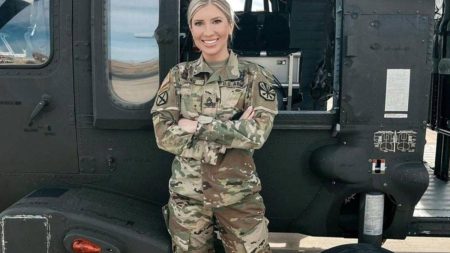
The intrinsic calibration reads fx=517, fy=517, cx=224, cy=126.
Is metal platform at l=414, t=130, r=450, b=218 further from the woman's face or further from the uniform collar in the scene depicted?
the woman's face

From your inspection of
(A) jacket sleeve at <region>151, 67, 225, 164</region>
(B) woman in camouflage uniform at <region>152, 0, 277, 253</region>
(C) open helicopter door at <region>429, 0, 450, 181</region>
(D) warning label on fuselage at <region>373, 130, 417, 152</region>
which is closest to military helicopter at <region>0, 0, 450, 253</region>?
(D) warning label on fuselage at <region>373, 130, 417, 152</region>

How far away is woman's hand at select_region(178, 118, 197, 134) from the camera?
7.40 ft

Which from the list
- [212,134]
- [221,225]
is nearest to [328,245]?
[221,225]

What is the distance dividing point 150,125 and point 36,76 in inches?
26.0

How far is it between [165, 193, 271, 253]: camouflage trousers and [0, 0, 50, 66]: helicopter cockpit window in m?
1.09

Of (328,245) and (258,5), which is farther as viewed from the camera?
(328,245)

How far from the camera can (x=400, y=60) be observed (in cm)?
263

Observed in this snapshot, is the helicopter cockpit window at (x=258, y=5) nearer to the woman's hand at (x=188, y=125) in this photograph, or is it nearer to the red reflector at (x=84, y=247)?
the woman's hand at (x=188, y=125)

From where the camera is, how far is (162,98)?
2.38 metres

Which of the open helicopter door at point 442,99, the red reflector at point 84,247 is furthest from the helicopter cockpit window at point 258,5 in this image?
the red reflector at point 84,247

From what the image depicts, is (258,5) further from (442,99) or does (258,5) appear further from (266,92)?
(266,92)

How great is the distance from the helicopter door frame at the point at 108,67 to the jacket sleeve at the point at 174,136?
35 centimetres

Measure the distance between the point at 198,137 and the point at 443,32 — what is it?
2.84m

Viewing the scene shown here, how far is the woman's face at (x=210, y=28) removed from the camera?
225 centimetres
